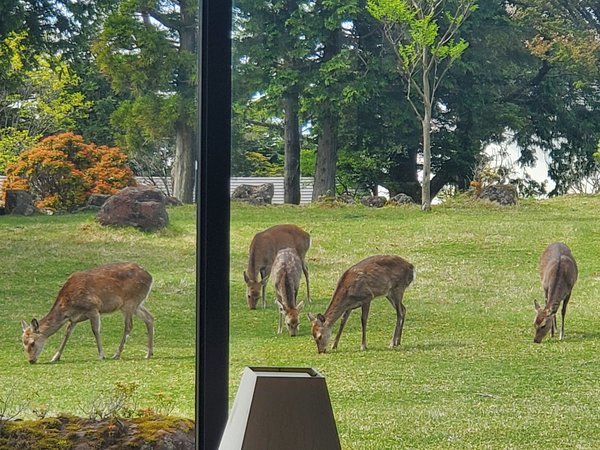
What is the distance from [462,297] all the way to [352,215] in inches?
20.8

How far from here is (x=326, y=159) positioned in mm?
3594

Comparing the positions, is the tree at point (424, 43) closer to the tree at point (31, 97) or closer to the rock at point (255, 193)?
the rock at point (255, 193)

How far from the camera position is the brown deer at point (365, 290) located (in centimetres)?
354

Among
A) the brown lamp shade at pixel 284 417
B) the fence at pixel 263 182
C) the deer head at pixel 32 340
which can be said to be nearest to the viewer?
the brown lamp shade at pixel 284 417

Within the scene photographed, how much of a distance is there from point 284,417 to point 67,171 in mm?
1827

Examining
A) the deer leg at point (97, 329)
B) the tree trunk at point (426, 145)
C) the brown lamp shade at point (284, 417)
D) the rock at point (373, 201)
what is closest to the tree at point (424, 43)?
the tree trunk at point (426, 145)

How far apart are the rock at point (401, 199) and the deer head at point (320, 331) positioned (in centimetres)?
53

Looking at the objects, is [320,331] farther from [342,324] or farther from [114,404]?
[114,404]

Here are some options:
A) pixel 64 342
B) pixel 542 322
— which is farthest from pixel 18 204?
pixel 542 322

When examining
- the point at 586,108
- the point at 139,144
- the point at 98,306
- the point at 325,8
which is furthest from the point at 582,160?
the point at 98,306

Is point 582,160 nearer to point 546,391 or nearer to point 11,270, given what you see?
point 546,391

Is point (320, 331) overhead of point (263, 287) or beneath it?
beneath

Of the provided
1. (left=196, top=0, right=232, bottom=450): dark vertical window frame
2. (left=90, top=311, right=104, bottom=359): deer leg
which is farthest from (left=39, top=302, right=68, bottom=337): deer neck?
(left=196, top=0, right=232, bottom=450): dark vertical window frame

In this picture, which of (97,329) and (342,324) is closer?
(97,329)
